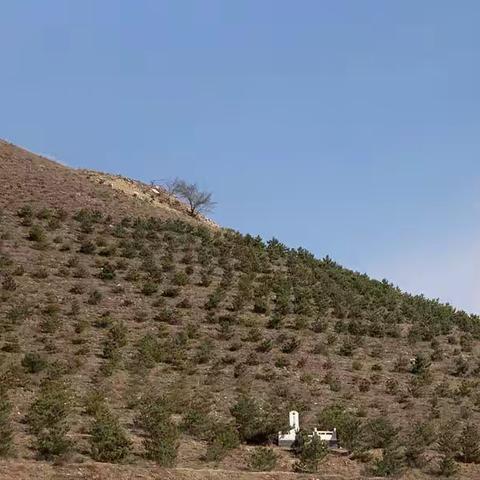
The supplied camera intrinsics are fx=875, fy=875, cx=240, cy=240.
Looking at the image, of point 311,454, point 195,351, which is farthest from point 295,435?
point 195,351

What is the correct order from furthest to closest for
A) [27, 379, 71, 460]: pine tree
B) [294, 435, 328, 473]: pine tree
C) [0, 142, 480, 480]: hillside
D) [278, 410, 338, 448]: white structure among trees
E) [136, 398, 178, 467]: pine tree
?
[278, 410, 338, 448]: white structure among trees → [0, 142, 480, 480]: hillside → [294, 435, 328, 473]: pine tree → [136, 398, 178, 467]: pine tree → [27, 379, 71, 460]: pine tree

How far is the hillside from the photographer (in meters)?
19.2

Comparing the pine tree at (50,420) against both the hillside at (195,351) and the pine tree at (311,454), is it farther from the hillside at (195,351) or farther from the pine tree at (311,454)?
the pine tree at (311,454)

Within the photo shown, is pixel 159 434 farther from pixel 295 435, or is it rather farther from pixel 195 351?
pixel 195 351

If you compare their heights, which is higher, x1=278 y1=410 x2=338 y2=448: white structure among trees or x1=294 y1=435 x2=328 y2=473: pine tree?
x1=278 y1=410 x2=338 y2=448: white structure among trees

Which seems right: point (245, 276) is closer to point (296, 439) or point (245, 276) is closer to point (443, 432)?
point (443, 432)

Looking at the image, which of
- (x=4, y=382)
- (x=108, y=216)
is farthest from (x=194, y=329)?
(x=108, y=216)

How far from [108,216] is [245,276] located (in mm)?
9312

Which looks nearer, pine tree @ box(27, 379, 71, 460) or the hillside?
pine tree @ box(27, 379, 71, 460)

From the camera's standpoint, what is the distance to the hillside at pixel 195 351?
63.2 feet

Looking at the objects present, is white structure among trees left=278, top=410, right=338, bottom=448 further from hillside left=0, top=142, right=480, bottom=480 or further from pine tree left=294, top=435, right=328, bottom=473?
pine tree left=294, top=435, right=328, bottom=473

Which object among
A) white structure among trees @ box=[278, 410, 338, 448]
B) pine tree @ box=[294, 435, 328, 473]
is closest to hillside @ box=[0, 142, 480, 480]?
white structure among trees @ box=[278, 410, 338, 448]

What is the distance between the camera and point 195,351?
29891 mm

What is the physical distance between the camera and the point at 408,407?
88.4ft
